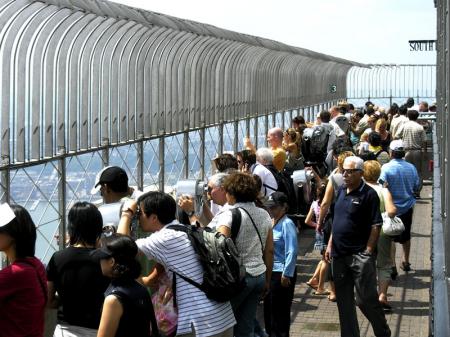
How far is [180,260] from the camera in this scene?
6137mm

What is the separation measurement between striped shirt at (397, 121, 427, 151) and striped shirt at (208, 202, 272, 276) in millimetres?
10482

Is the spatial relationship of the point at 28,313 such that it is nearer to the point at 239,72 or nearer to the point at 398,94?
the point at 239,72

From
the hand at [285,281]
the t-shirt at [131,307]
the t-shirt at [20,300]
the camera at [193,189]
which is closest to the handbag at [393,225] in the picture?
the hand at [285,281]

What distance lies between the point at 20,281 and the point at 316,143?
10741mm

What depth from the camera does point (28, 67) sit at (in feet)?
25.0

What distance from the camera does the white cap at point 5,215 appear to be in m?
5.18

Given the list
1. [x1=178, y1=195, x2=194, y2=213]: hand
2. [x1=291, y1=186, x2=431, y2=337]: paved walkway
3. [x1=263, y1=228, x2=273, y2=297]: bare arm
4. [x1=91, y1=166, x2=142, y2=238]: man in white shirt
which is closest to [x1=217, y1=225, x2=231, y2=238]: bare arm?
[x1=178, y1=195, x2=194, y2=213]: hand

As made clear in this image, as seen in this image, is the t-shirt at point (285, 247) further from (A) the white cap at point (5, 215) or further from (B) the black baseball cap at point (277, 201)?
(A) the white cap at point (5, 215)

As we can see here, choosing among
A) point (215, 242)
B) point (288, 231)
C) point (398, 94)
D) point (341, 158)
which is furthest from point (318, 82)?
point (215, 242)

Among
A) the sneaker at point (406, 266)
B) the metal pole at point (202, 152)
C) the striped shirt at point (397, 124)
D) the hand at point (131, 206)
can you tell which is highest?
the hand at point (131, 206)

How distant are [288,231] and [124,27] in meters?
2.55

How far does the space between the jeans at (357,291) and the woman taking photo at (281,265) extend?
0.51 m

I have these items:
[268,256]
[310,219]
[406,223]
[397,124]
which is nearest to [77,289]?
[268,256]

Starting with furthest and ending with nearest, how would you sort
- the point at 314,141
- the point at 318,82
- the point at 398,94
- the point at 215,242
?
the point at 398,94, the point at 318,82, the point at 314,141, the point at 215,242
